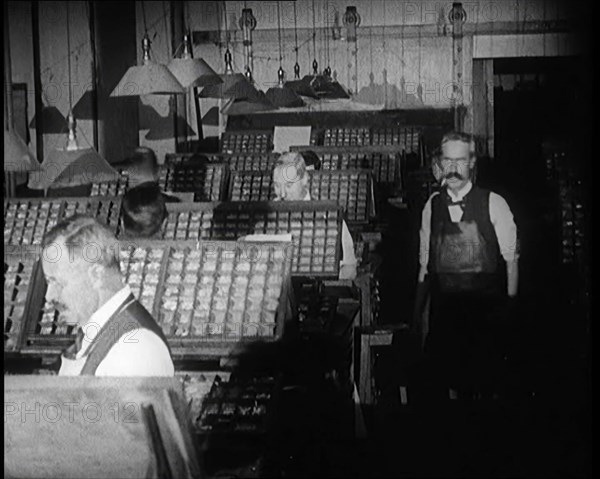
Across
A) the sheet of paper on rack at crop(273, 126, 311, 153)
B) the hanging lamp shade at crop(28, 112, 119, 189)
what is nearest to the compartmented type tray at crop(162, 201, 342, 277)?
the hanging lamp shade at crop(28, 112, 119, 189)

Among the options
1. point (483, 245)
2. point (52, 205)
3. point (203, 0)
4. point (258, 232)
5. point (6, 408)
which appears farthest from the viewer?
point (203, 0)

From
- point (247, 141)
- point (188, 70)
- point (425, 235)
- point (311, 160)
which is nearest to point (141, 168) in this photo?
point (311, 160)

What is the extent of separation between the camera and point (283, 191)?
6.00 m

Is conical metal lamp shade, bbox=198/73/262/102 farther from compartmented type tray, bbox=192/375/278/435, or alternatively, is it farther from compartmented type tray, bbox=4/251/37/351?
compartmented type tray, bbox=192/375/278/435

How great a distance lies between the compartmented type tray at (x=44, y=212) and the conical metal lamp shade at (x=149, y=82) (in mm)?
679

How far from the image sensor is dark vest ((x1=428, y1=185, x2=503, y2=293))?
453cm

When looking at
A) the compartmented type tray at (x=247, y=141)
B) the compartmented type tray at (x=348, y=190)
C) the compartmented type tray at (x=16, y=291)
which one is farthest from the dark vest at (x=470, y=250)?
the compartmented type tray at (x=247, y=141)

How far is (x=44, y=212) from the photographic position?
616cm

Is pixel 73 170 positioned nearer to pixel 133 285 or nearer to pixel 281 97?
pixel 133 285

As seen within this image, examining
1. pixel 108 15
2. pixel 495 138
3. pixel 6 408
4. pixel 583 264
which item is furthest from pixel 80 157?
pixel 495 138

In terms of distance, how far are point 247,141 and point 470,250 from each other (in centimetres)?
887

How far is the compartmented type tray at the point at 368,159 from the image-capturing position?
9.40 metres

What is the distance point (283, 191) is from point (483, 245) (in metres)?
1.74

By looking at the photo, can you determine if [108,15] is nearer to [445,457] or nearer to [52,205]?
[52,205]
